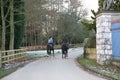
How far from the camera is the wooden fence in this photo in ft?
68.3

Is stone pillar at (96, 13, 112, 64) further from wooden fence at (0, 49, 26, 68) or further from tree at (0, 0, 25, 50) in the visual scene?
tree at (0, 0, 25, 50)

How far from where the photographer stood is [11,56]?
2311 cm

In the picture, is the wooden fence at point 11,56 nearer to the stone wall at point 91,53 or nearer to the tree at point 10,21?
the tree at point 10,21

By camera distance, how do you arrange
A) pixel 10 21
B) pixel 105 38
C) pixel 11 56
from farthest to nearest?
pixel 10 21 < pixel 11 56 < pixel 105 38

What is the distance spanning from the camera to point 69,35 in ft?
212

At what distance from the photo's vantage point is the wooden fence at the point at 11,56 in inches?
820

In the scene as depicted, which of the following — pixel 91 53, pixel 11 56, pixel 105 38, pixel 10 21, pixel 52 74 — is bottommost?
pixel 52 74

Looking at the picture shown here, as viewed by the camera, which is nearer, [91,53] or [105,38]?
[105,38]

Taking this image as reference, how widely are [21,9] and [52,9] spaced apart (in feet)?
86.0

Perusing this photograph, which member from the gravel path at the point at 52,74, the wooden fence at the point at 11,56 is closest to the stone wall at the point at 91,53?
the gravel path at the point at 52,74

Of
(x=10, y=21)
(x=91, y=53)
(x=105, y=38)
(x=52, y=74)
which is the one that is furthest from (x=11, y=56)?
(x=52, y=74)

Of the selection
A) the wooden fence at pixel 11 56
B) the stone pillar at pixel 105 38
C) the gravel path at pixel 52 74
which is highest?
the stone pillar at pixel 105 38

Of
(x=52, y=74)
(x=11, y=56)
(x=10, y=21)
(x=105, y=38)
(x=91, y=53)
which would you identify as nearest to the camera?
(x=52, y=74)

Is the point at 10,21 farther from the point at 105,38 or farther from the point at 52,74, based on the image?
the point at 52,74
